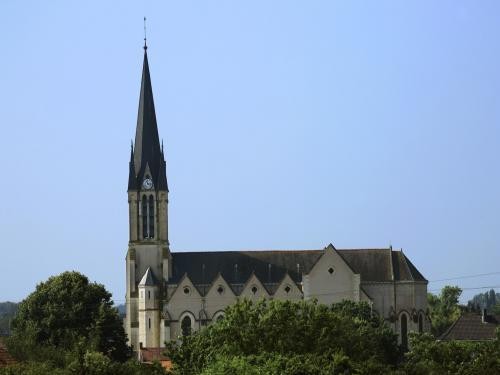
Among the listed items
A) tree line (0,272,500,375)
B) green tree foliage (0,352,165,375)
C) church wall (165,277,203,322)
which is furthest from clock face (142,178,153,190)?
green tree foliage (0,352,165,375)

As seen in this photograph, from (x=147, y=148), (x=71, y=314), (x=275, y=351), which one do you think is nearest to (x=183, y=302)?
(x=147, y=148)

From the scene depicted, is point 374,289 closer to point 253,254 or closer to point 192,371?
point 253,254

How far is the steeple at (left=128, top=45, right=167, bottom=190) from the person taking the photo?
13050cm

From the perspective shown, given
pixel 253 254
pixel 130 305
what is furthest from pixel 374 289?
pixel 130 305

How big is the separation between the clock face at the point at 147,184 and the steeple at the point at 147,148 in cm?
30

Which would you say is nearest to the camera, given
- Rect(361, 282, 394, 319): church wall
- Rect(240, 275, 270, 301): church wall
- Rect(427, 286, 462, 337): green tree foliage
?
Rect(361, 282, 394, 319): church wall

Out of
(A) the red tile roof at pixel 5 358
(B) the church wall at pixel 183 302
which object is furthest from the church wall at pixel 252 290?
(A) the red tile roof at pixel 5 358

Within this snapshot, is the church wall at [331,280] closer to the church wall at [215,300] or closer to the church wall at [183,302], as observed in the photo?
the church wall at [215,300]

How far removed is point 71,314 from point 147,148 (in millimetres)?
27495

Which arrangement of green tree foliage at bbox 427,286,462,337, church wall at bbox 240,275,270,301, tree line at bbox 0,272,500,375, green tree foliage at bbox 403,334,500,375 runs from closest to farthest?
tree line at bbox 0,272,500,375 → green tree foliage at bbox 403,334,500,375 → church wall at bbox 240,275,270,301 → green tree foliage at bbox 427,286,462,337

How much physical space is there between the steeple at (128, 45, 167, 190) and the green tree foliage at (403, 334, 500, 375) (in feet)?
161

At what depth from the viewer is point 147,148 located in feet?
429

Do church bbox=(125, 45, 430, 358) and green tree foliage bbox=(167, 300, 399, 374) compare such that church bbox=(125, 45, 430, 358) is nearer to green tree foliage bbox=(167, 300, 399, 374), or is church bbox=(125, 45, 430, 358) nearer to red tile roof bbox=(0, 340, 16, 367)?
red tile roof bbox=(0, 340, 16, 367)

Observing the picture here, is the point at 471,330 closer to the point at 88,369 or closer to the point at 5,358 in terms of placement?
the point at 5,358
